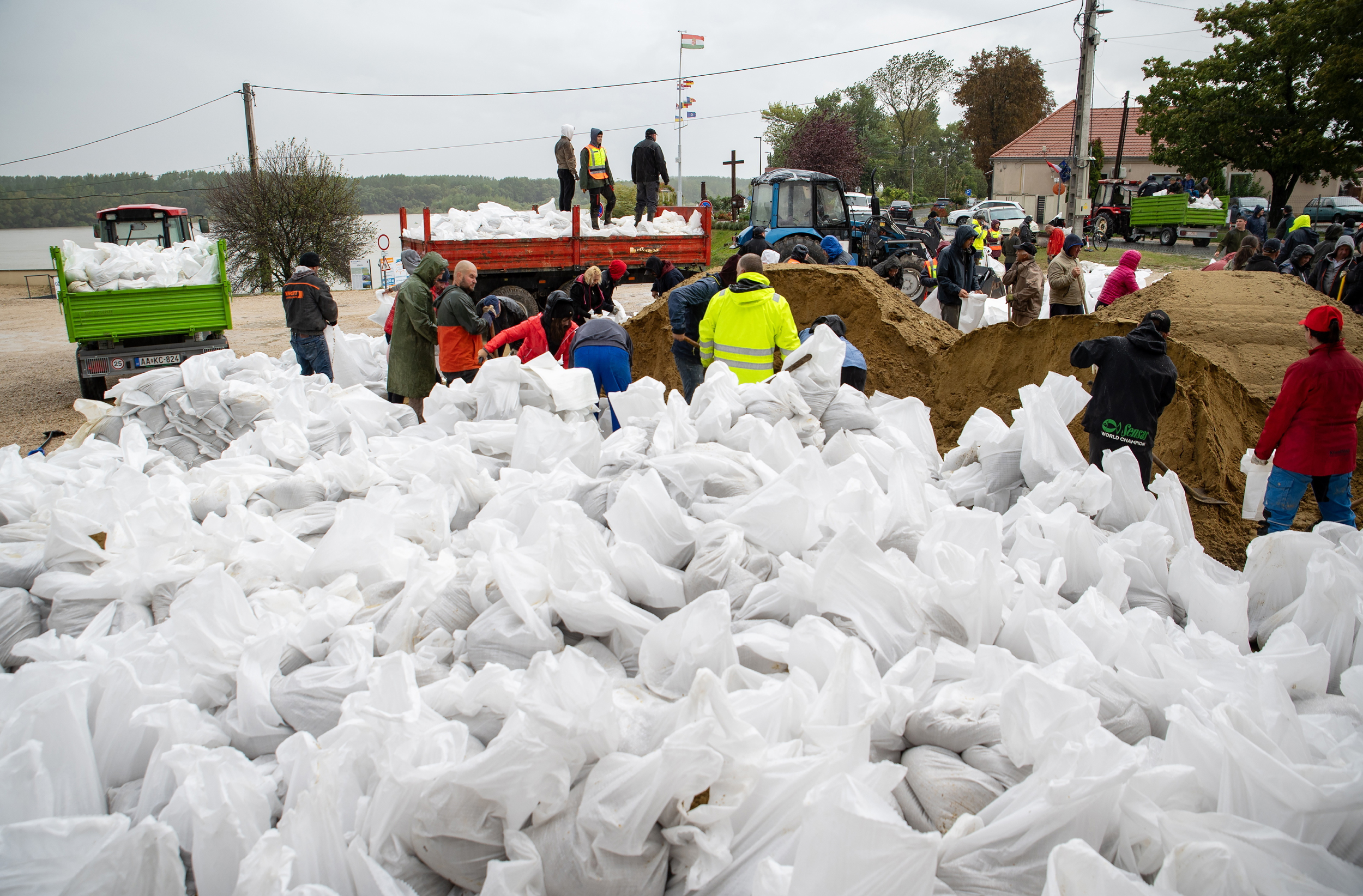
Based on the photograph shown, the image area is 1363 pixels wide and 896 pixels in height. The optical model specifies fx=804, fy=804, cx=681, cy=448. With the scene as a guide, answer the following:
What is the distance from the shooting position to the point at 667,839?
1548 millimetres

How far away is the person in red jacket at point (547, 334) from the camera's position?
225 inches

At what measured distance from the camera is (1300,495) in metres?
4.40

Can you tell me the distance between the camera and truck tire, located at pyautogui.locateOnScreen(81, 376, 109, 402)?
29.3 feet

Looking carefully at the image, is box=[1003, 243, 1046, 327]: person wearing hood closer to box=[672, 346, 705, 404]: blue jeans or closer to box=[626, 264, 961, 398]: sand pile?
box=[626, 264, 961, 398]: sand pile

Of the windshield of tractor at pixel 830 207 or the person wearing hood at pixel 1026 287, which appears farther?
the windshield of tractor at pixel 830 207

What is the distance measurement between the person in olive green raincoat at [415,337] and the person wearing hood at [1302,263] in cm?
971

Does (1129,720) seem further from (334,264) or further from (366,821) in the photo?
(334,264)

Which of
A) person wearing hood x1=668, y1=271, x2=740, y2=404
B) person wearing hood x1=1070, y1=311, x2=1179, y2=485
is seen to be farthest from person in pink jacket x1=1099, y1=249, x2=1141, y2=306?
person wearing hood x1=668, y1=271, x2=740, y2=404

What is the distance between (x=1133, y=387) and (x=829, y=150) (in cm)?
3732

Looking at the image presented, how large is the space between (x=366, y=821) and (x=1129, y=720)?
65.8 inches

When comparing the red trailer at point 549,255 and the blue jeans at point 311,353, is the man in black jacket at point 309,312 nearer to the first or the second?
the blue jeans at point 311,353

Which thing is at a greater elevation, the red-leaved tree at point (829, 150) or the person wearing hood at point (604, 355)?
the red-leaved tree at point (829, 150)

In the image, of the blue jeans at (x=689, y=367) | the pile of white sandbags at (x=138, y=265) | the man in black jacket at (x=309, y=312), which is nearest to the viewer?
the blue jeans at (x=689, y=367)

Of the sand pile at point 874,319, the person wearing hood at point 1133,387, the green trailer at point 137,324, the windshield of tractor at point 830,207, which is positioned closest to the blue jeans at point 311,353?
the green trailer at point 137,324
